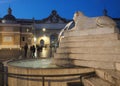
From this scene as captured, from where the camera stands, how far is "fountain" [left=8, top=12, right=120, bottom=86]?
5.95m

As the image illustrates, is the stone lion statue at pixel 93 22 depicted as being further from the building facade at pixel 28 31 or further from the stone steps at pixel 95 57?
the building facade at pixel 28 31

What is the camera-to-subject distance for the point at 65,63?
25.3 feet

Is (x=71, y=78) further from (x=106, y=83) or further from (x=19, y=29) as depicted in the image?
(x=19, y=29)

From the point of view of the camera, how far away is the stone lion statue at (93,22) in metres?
7.02

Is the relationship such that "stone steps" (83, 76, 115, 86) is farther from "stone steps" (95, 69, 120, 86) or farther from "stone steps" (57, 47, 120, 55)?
"stone steps" (57, 47, 120, 55)

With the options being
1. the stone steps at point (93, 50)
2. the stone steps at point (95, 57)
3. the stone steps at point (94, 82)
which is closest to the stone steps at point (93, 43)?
the stone steps at point (93, 50)

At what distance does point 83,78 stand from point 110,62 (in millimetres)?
986

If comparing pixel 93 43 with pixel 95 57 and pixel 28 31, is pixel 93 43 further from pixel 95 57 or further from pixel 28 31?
pixel 28 31

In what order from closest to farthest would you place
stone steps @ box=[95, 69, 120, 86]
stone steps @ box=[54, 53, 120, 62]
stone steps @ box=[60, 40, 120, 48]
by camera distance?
stone steps @ box=[95, 69, 120, 86] < stone steps @ box=[54, 53, 120, 62] < stone steps @ box=[60, 40, 120, 48]

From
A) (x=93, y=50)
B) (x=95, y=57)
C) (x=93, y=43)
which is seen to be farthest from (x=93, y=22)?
(x=95, y=57)

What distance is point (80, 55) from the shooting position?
23.4ft

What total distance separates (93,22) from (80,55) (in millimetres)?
1344

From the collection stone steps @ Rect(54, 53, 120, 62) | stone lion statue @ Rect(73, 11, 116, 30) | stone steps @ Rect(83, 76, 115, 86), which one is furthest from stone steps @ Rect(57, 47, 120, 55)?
stone steps @ Rect(83, 76, 115, 86)

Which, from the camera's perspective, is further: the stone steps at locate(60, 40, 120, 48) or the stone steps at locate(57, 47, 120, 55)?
the stone steps at locate(60, 40, 120, 48)
